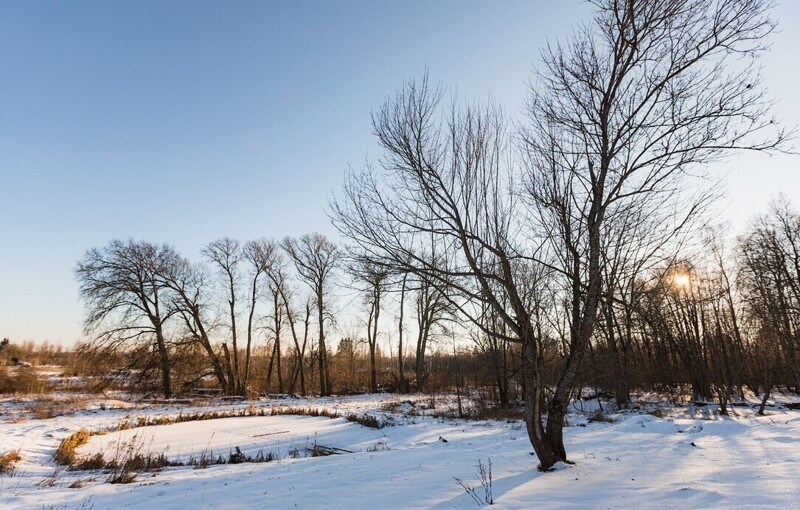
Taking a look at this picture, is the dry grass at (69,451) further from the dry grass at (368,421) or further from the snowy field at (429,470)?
the dry grass at (368,421)

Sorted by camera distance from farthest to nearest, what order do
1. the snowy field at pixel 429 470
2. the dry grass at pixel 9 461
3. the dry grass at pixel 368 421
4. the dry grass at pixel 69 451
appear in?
the dry grass at pixel 368 421 < the dry grass at pixel 69 451 < the dry grass at pixel 9 461 < the snowy field at pixel 429 470

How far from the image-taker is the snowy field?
4547 mm

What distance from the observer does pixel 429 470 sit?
261 inches

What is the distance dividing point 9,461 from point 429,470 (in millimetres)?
8151

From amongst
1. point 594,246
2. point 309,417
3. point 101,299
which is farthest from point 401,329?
point 594,246

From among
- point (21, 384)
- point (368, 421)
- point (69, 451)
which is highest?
point (21, 384)

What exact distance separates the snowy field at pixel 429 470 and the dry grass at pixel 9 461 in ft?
0.42

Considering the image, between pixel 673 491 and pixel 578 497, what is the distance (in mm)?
989

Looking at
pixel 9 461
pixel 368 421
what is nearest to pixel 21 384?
pixel 9 461

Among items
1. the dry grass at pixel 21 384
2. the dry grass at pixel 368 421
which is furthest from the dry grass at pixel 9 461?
the dry grass at pixel 21 384

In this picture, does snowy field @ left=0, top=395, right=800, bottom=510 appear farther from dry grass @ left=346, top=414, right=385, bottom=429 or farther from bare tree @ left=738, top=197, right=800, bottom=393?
bare tree @ left=738, top=197, right=800, bottom=393

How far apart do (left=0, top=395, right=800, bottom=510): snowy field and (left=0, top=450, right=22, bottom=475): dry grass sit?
0.13 metres

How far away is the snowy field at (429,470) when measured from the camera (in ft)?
14.9

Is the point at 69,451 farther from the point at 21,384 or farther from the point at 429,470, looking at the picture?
the point at 21,384
